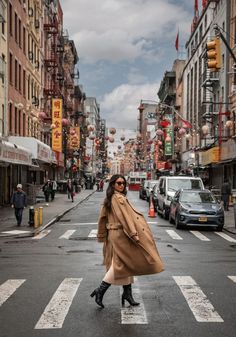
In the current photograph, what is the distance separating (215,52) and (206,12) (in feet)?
142

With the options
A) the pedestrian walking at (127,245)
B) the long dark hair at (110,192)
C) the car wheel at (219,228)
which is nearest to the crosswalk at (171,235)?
Result: the car wheel at (219,228)

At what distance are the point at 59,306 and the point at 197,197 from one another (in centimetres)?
1485

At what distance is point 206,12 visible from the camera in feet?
182

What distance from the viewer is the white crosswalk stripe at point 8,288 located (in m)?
8.65

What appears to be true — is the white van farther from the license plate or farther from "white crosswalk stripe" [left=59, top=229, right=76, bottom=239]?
"white crosswalk stripe" [left=59, top=229, right=76, bottom=239]

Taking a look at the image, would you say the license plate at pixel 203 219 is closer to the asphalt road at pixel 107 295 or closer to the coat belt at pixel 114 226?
the asphalt road at pixel 107 295

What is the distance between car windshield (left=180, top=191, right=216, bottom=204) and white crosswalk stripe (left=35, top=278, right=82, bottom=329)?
12303 millimetres

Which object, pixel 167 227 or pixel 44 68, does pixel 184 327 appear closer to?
pixel 167 227

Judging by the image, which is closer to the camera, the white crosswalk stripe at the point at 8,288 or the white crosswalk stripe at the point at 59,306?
the white crosswalk stripe at the point at 59,306

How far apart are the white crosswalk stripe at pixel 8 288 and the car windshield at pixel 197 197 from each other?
41.6ft

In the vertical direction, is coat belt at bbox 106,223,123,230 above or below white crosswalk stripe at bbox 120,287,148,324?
above

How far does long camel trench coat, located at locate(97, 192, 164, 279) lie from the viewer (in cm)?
719

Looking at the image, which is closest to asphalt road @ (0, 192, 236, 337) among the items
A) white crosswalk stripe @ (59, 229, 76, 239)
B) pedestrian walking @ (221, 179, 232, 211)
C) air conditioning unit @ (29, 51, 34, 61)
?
white crosswalk stripe @ (59, 229, 76, 239)

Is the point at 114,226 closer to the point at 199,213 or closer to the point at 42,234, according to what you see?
the point at 42,234
